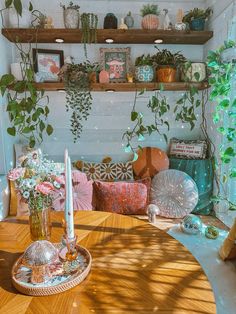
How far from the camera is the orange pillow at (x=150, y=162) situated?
99.4 inches

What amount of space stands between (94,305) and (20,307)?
238mm

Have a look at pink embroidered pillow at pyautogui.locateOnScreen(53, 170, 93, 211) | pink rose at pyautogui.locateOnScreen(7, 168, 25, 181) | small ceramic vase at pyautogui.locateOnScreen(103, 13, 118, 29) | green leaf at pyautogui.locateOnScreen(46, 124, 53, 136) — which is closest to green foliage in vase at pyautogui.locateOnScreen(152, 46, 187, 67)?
small ceramic vase at pyautogui.locateOnScreen(103, 13, 118, 29)

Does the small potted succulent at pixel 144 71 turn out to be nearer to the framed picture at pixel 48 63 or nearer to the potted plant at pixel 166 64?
the potted plant at pixel 166 64

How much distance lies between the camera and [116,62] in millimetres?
2609

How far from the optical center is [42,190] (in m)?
1.09

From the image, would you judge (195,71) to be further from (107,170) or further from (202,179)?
(107,170)

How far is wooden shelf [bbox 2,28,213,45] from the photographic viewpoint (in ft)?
7.77

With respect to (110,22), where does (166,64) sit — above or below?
below

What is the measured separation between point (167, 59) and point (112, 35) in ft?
1.83

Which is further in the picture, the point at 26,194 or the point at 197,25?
the point at 197,25

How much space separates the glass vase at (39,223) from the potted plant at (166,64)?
176 centimetres

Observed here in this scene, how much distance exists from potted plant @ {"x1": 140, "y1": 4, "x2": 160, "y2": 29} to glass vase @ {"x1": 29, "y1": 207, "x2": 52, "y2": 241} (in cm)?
196

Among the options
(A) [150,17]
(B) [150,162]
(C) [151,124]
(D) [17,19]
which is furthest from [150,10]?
(B) [150,162]

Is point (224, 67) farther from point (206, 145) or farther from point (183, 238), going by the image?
point (183, 238)
